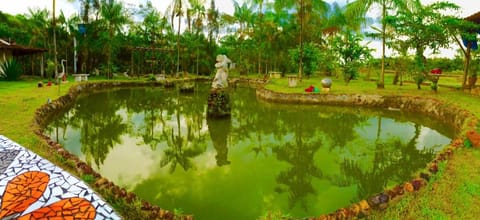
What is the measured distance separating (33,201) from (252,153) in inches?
190

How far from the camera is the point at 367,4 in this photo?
17.0 metres

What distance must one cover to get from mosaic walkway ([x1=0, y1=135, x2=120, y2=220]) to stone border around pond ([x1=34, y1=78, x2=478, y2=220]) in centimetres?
72

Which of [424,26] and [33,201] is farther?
[424,26]

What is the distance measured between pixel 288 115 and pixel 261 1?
1974cm

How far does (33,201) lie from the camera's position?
2.97 meters

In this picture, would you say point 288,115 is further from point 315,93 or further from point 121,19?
point 121,19

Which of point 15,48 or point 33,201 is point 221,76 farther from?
point 15,48

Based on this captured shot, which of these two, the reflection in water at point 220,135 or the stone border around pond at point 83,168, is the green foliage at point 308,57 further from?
the stone border around pond at point 83,168

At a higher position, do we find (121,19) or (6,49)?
(121,19)

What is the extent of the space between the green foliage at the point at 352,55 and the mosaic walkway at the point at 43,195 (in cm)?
1825

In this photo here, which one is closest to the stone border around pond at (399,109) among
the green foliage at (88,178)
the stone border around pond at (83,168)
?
the stone border around pond at (83,168)

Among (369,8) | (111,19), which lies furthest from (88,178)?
(111,19)

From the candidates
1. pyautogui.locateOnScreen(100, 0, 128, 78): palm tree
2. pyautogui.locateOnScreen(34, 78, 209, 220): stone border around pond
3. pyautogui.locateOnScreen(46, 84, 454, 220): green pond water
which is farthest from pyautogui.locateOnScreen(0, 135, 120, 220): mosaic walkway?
pyautogui.locateOnScreen(100, 0, 128, 78): palm tree

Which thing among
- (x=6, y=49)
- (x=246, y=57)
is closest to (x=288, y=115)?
(x=6, y=49)
